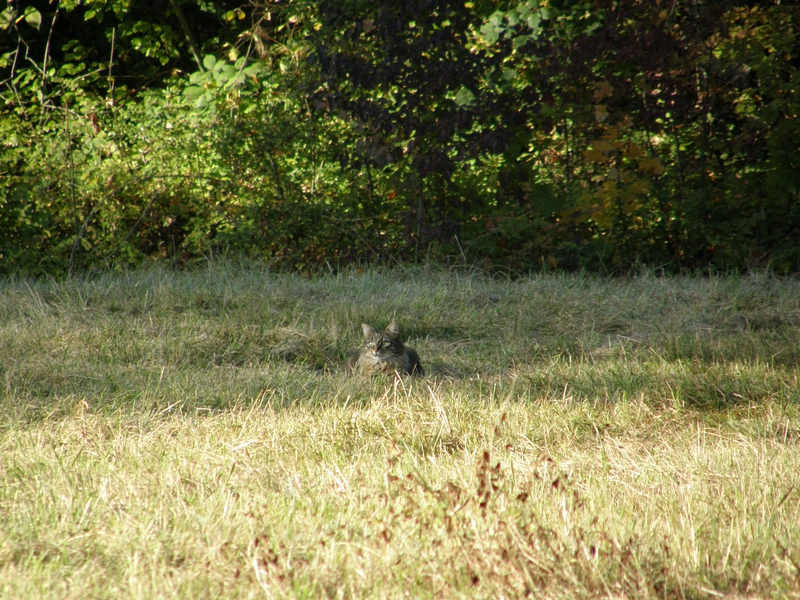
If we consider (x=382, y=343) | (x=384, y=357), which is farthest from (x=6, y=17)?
(x=384, y=357)

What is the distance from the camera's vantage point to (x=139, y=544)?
90.1 inches

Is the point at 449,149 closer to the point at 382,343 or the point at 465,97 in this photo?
the point at 465,97

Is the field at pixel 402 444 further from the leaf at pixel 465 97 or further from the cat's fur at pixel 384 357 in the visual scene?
the leaf at pixel 465 97

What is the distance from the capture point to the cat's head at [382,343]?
4582 millimetres

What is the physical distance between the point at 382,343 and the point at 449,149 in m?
3.25

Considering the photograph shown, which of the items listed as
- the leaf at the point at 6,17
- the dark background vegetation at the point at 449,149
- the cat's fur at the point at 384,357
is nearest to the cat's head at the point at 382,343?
the cat's fur at the point at 384,357

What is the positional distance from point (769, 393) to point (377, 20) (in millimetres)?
4539

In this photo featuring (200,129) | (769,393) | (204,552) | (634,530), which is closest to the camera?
(204,552)

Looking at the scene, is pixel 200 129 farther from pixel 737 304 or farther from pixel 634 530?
pixel 634 530

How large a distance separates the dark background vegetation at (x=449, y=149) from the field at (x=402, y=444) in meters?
1.46

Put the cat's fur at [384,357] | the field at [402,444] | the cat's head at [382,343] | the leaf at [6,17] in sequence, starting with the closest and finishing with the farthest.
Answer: the field at [402,444]
the cat's fur at [384,357]
the cat's head at [382,343]
the leaf at [6,17]

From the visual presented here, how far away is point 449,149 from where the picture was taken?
7.43 m

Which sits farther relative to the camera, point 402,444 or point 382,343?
point 382,343

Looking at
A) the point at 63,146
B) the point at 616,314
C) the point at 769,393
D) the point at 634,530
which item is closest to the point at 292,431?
the point at 634,530
